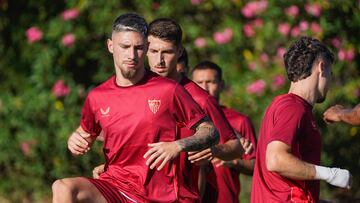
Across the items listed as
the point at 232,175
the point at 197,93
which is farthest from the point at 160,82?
the point at 232,175

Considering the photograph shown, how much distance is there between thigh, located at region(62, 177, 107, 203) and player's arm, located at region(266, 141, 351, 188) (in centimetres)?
104

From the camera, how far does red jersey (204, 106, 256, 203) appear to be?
859cm

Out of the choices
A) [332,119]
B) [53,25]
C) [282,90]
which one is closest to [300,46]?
[332,119]

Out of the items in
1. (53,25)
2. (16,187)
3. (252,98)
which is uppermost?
(53,25)

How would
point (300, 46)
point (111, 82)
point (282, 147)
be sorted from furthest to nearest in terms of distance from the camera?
1. point (111, 82)
2. point (300, 46)
3. point (282, 147)

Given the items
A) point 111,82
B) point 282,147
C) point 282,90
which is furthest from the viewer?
point 282,90

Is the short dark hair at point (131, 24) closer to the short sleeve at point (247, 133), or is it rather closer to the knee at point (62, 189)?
the knee at point (62, 189)

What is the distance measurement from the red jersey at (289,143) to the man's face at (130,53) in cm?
92

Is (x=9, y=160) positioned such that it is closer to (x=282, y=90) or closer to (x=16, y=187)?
(x=16, y=187)

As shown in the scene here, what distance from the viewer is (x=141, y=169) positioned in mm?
6766

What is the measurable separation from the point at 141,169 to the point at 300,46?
1180mm

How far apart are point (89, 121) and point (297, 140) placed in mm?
1560

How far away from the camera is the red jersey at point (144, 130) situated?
6758mm

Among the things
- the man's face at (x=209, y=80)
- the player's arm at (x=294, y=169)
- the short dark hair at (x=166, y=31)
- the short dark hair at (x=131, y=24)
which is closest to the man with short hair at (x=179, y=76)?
the short dark hair at (x=166, y=31)
